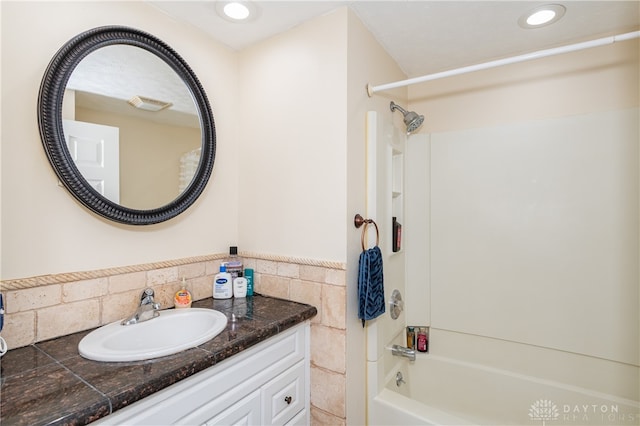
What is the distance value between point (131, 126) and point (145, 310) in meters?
0.81

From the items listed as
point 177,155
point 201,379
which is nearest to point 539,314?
point 201,379

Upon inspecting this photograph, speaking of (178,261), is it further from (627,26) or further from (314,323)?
(627,26)

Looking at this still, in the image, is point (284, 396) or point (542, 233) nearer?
point (284, 396)

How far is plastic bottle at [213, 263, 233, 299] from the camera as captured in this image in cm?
168

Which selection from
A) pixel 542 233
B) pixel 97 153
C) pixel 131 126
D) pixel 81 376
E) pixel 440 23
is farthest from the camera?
pixel 542 233

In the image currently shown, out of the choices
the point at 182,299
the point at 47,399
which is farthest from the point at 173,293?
the point at 47,399

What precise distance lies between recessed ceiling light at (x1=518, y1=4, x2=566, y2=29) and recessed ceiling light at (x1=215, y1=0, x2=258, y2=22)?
136 cm

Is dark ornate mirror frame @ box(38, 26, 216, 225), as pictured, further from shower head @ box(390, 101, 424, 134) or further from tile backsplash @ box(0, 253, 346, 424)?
shower head @ box(390, 101, 424, 134)

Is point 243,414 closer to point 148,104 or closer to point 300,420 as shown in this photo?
point 300,420

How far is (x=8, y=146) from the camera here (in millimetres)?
1102

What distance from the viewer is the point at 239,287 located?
1722mm

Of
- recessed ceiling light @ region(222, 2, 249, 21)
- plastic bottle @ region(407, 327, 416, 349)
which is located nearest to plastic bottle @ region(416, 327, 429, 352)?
plastic bottle @ region(407, 327, 416, 349)

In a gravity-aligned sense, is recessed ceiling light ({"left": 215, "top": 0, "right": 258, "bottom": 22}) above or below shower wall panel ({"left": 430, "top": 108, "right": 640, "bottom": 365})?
above

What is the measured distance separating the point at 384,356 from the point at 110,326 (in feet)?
4.58
